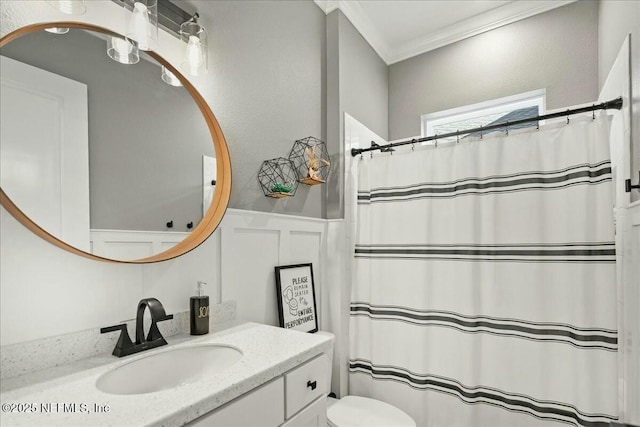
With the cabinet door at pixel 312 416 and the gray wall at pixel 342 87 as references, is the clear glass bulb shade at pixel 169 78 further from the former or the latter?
the cabinet door at pixel 312 416

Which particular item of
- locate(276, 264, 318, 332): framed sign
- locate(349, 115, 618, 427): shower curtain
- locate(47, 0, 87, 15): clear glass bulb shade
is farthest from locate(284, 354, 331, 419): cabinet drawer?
locate(47, 0, 87, 15): clear glass bulb shade

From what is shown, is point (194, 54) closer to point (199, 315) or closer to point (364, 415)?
point (199, 315)

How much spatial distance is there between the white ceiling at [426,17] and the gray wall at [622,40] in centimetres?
54

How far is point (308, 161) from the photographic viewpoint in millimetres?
1907

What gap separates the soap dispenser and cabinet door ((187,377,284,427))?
1.31 ft

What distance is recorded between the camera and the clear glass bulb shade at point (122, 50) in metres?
1.04

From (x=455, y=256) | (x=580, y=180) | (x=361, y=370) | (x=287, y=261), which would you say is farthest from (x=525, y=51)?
(x=361, y=370)

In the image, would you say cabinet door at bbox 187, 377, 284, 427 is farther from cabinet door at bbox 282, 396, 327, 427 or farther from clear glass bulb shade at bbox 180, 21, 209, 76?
clear glass bulb shade at bbox 180, 21, 209, 76

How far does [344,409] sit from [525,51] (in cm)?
265

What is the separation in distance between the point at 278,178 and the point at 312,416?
1.08 meters

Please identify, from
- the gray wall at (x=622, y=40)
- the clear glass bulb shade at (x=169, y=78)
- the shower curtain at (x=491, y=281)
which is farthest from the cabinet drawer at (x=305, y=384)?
the gray wall at (x=622, y=40)

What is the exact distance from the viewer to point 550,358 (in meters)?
1.54

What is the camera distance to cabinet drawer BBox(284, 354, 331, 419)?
964 mm

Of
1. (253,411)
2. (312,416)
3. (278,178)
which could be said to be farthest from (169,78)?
(312,416)
